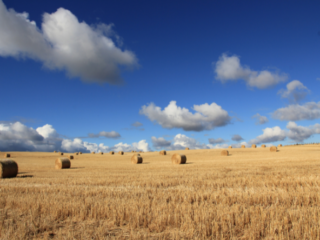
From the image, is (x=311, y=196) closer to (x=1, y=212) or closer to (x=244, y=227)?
(x=244, y=227)

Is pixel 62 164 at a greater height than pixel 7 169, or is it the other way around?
pixel 7 169

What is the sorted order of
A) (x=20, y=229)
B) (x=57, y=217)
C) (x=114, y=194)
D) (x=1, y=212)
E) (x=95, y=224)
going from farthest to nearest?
(x=114, y=194) → (x=1, y=212) → (x=57, y=217) → (x=95, y=224) → (x=20, y=229)

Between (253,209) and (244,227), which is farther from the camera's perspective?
(253,209)

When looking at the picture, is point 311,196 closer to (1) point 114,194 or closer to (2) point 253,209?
(2) point 253,209

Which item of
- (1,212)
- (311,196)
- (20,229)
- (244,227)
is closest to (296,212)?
(244,227)

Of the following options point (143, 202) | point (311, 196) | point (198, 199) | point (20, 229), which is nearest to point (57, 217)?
point (20, 229)

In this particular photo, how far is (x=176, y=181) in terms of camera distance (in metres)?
9.98

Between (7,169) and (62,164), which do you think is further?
(62,164)

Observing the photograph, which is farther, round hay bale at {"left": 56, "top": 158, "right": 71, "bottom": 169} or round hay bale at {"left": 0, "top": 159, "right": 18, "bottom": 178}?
round hay bale at {"left": 56, "top": 158, "right": 71, "bottom": 169}

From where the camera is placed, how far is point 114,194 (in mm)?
7355

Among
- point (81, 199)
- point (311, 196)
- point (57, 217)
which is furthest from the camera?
point (81, 199)

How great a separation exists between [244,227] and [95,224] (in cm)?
303

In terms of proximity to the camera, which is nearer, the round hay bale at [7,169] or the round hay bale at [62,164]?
the round hay bale at [7,169]

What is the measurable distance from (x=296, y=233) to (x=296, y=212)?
1129 millimetres
